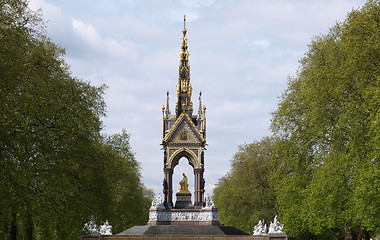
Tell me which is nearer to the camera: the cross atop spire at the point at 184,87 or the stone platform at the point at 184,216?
the stone platform at the point at 184,216

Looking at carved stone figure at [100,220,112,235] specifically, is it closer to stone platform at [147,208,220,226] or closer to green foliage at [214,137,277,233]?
stone platform at [147,208,220,226]

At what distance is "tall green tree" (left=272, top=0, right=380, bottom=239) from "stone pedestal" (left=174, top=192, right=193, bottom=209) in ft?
53.1

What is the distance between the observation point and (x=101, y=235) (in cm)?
4872

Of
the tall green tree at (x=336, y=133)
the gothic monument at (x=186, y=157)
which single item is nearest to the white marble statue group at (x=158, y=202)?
the gothic monument at (x=186, y=157)

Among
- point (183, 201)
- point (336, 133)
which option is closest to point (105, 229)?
point (183, 201)

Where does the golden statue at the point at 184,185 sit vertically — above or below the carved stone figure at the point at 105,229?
above

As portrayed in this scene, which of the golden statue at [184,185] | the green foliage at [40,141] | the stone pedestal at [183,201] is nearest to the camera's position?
the green foliage at [40,141]

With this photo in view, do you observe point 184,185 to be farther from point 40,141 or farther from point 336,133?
point 40,141

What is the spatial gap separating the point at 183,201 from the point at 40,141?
32442 mm

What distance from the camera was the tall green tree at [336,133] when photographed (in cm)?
3078

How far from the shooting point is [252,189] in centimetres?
6375

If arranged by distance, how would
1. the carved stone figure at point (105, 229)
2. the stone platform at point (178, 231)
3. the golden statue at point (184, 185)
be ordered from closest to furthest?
the carved stone figure at point (105, 229) → the stone platform at point (178, 231) → the golden statue at point (184, 185)

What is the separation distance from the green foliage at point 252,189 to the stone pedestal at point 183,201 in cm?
769

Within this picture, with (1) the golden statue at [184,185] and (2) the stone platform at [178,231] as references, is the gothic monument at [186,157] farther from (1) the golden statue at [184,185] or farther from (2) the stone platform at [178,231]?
(2) the stone platform at [178,231]
